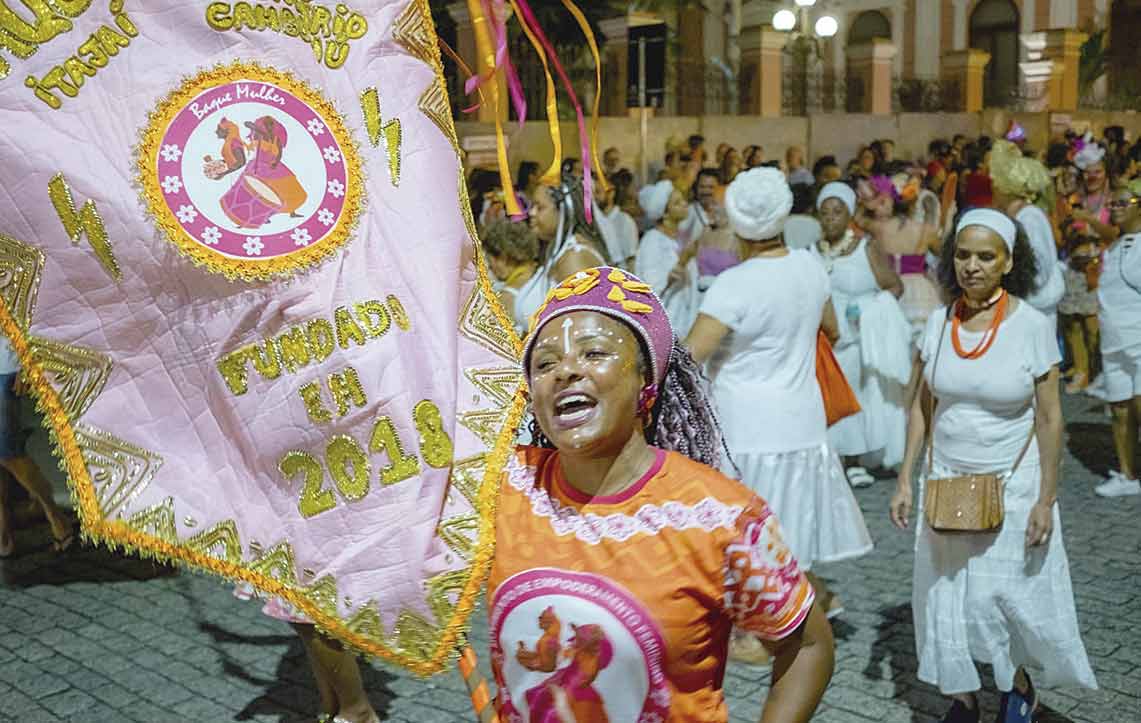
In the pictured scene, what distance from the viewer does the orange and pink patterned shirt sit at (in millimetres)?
2320

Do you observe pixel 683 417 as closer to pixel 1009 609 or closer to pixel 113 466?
pixel 113 466

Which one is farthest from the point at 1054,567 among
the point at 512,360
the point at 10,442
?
the point at 10,442

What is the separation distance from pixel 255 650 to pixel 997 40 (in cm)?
3450

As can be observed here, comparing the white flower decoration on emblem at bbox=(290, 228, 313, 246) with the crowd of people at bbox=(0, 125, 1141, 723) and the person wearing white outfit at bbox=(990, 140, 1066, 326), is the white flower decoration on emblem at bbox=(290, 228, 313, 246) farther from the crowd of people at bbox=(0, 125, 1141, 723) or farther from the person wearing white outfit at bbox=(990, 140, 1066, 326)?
the person wearing white outfit at bbox=(990, 140, 1066, 326)

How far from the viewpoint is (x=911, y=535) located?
704 cm

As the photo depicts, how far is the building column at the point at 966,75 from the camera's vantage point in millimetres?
29375

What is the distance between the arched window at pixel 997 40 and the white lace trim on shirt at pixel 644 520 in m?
35.2

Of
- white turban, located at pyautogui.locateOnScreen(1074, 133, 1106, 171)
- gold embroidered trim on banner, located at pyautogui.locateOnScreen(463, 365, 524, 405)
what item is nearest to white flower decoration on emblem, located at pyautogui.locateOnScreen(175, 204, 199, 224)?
gold embroidered trim on banner, located at pyautogui.locateOnScreen(463, 365, 524, 405)

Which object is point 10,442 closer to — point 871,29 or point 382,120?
point 382,120

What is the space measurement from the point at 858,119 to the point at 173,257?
22.2 m

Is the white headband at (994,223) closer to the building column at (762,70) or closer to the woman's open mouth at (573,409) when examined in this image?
the woman's open mouth at (573,409)

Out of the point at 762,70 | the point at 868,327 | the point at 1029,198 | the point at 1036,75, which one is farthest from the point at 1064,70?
the point at 868,327

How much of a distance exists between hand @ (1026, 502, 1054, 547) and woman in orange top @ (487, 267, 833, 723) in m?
2.20

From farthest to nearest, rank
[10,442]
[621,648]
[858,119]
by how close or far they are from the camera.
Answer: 1. [858,119]
2. [10,442]
3. [621,648]
